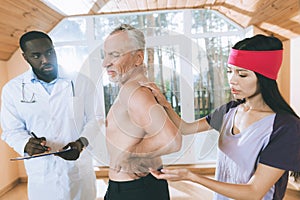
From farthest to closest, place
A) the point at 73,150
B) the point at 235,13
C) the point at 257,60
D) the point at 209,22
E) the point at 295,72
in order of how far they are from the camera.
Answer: the point at 295,72
the point at 235,13
the point at 73,150
the point at 209,22
the point at 257,60

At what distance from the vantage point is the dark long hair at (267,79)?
0.57 m

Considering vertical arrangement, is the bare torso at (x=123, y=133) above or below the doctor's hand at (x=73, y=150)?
above

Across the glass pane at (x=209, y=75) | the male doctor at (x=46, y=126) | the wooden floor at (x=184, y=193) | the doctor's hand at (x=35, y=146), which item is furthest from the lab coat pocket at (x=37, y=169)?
the wooden floor at (x=184, y=193)

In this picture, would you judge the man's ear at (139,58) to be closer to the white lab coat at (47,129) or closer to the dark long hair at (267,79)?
the dark long hair at (267,79)

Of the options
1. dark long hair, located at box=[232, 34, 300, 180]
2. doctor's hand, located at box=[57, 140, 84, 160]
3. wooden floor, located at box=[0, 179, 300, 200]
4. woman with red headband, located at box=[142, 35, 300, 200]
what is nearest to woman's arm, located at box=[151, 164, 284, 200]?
woman with red headband, located at box=[142, 35, 300, 200]

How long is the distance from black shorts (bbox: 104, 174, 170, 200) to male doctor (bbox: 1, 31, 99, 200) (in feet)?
0.68

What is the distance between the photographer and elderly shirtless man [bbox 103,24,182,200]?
0.45 metres

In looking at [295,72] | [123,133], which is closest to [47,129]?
[123,133]

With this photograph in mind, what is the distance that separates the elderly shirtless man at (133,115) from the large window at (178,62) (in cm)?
3

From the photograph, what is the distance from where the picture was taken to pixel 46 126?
0.92 m

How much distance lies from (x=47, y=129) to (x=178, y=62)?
0.61 metres

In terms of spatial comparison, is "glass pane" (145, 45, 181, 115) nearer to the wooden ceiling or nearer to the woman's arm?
the woman's arm

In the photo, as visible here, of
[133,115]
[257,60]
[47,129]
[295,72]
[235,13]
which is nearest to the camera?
[133,115]

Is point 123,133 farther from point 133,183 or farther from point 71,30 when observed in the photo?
point 71,30
